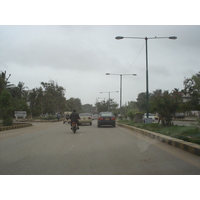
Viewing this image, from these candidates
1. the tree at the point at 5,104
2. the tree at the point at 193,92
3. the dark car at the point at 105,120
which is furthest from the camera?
the dark car at the point at 105,120

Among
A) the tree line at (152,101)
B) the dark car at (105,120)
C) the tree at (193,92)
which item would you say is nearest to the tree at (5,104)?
the tree line at (152,101)

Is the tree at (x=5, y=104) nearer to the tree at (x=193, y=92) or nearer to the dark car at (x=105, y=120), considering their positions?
the dark car at (x=105, y=120)

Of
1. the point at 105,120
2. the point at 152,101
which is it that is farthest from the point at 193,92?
the point at 105,120

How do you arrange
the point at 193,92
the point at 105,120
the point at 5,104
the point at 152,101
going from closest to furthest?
the point at 193,92 → the point at 152,101 → the point at 5,104 → the point at 105,120

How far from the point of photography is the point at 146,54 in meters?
21.1

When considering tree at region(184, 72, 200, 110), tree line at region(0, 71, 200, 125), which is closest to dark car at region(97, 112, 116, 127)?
tree line at region(0, 71, 200, 125)

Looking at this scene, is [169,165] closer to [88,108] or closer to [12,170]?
[12,170]

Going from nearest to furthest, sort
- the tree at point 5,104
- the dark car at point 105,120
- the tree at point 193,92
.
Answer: the tree at point 193,92
the tree at point 5,104
the dark car at point 105,120

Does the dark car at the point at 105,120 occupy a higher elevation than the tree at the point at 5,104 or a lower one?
lower

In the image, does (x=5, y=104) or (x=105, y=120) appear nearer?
(x=5, y=104)

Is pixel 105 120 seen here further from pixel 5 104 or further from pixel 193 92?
pixel 193 92

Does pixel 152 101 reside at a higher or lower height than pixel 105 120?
higher

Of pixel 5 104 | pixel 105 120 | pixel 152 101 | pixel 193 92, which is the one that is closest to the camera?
pixel 193 92
